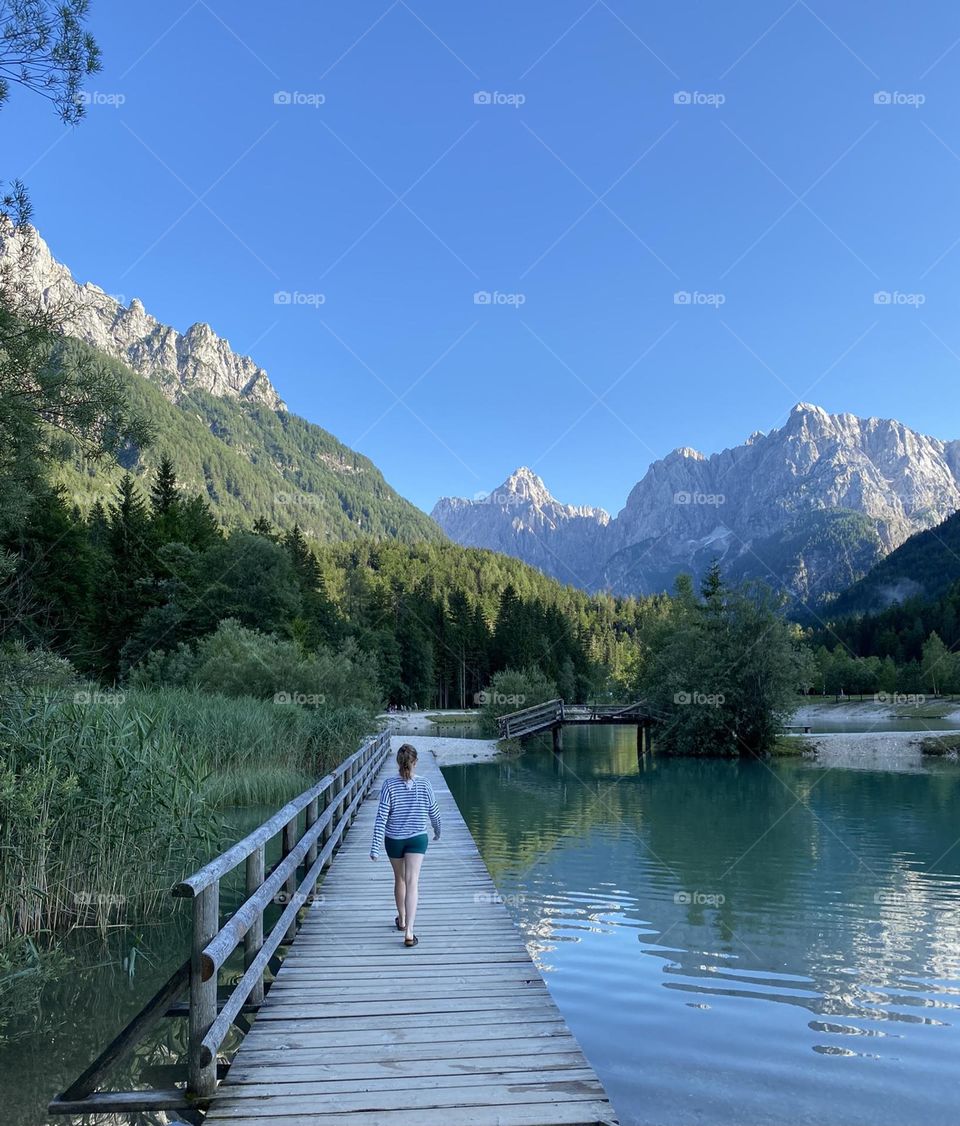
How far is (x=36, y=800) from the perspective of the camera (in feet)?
28.6

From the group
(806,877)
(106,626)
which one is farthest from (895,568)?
(806,877)

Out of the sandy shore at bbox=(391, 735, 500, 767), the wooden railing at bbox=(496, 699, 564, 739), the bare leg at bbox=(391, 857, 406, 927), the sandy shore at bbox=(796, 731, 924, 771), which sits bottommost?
the sandy shore at bbox=(796, 731, 924, 771)

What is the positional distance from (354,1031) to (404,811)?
2.42 m

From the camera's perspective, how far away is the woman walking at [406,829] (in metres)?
7.73

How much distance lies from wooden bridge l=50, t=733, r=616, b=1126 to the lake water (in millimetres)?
1102

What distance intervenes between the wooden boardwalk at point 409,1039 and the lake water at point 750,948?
3.46ft

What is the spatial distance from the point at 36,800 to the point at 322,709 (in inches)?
777

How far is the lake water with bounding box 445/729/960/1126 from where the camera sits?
6.32m

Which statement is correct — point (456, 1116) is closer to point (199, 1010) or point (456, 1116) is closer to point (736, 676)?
point (199, 1010)

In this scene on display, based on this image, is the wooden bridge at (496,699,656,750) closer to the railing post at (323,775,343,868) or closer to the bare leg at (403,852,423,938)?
the railing post at (323,775,343,868)

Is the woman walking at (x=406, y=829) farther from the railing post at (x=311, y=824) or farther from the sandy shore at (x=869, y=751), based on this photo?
the sandy shore at (x=869, y=751)

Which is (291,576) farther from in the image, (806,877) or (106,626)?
(806,877)

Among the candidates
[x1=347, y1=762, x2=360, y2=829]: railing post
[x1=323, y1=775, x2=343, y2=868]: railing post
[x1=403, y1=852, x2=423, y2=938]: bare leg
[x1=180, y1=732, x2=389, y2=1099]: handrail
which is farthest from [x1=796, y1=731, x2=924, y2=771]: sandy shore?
[x1=180, y1=732, x2=389, y2=1099]: handrail

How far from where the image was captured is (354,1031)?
5512 millimetres
